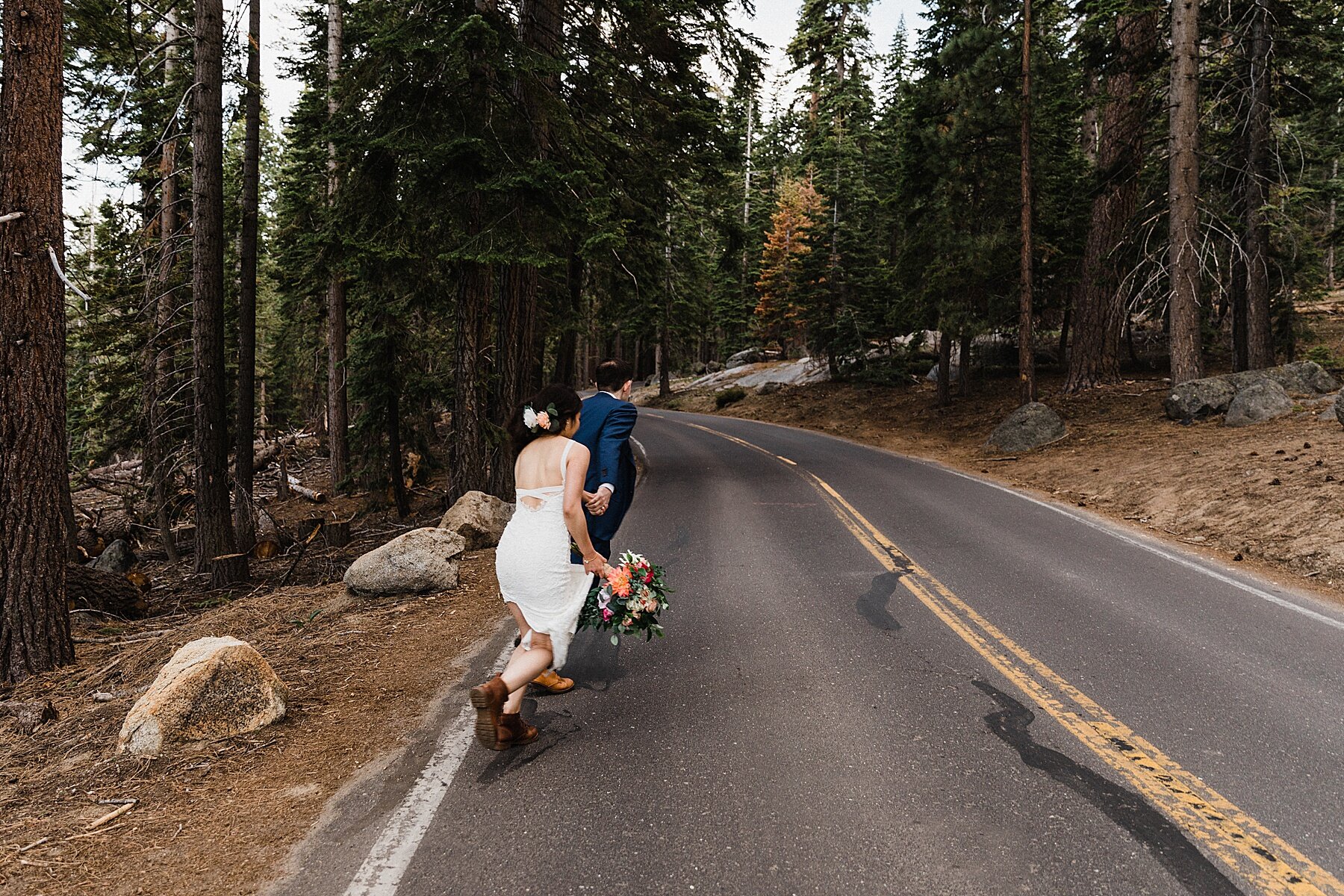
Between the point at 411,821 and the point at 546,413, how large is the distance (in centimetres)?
225

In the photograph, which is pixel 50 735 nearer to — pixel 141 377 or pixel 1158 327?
pixel 141 377

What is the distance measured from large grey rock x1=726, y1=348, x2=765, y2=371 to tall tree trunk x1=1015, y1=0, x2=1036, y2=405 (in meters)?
27.9

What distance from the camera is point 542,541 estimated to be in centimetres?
410

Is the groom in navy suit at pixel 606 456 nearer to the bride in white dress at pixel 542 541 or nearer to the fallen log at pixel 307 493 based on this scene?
the bride in white dress at pixel 542 541

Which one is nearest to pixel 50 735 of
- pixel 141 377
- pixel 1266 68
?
pixel 141 377

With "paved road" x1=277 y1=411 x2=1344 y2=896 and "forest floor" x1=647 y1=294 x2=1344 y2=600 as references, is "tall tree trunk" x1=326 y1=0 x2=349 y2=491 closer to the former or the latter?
"paved road" x1=277 y1=411 x2=1344 y2=896

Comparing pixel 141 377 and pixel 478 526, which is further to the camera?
pixel 141 377

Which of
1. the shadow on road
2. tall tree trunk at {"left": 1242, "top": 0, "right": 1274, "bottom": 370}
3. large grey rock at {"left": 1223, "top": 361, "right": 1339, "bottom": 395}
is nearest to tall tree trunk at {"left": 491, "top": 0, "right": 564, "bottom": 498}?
the shadow on road

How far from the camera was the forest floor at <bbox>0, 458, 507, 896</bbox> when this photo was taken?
330 cm

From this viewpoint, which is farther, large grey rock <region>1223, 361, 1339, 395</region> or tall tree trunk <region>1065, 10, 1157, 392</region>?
tall tree trunk <region>1065, 10, 1157, 392</region>

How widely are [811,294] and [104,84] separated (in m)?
27.1

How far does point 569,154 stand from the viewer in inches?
446

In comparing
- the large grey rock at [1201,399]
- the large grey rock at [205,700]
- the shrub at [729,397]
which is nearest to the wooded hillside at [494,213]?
the large grey rock at [1201,399]

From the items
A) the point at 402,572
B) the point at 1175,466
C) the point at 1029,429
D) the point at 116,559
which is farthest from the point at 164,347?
the point at 1029,429
